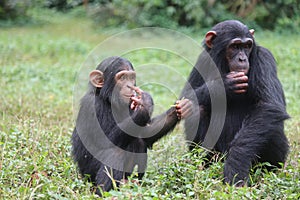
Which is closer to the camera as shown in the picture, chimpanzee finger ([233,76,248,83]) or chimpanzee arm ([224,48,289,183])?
chimpanzee arm ([224,48,289,183])

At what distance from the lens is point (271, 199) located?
491 centimetres

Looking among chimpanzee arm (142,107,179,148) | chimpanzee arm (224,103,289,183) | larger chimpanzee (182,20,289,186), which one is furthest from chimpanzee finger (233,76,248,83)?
chimpanzee arm (142,107,179,148)

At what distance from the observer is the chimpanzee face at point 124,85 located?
6.06 metres

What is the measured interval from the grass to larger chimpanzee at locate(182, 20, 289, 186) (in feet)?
0.92

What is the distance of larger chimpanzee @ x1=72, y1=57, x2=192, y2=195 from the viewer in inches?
229

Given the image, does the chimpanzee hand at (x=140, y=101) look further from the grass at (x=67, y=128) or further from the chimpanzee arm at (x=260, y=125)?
the chimpanzee arm at (x=260, y=125)

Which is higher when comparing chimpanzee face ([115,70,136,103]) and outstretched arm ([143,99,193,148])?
chimpanzee face ([115,70,136,103])

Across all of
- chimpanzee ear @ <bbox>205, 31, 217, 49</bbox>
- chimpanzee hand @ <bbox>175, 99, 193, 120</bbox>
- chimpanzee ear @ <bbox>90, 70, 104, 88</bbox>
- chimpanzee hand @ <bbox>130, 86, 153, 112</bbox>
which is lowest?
chimpanzee hand @ <bbox>175, 99, 193, 120</bbox>

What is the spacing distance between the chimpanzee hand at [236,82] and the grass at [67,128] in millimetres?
840

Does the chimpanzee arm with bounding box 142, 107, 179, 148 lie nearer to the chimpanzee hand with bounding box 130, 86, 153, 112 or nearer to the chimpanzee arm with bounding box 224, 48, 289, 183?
the chimpanzee hand with bounding box 130, 86, 153, 112

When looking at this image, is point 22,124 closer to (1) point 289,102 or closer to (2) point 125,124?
(2) point 125,124

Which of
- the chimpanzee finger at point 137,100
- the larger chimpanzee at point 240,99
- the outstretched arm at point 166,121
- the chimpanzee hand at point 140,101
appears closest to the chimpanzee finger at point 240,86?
the larger chimpanzee at point 240,99

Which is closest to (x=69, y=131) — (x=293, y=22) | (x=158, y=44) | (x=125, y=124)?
(x=125, y=124)

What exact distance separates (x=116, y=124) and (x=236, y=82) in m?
1.42
